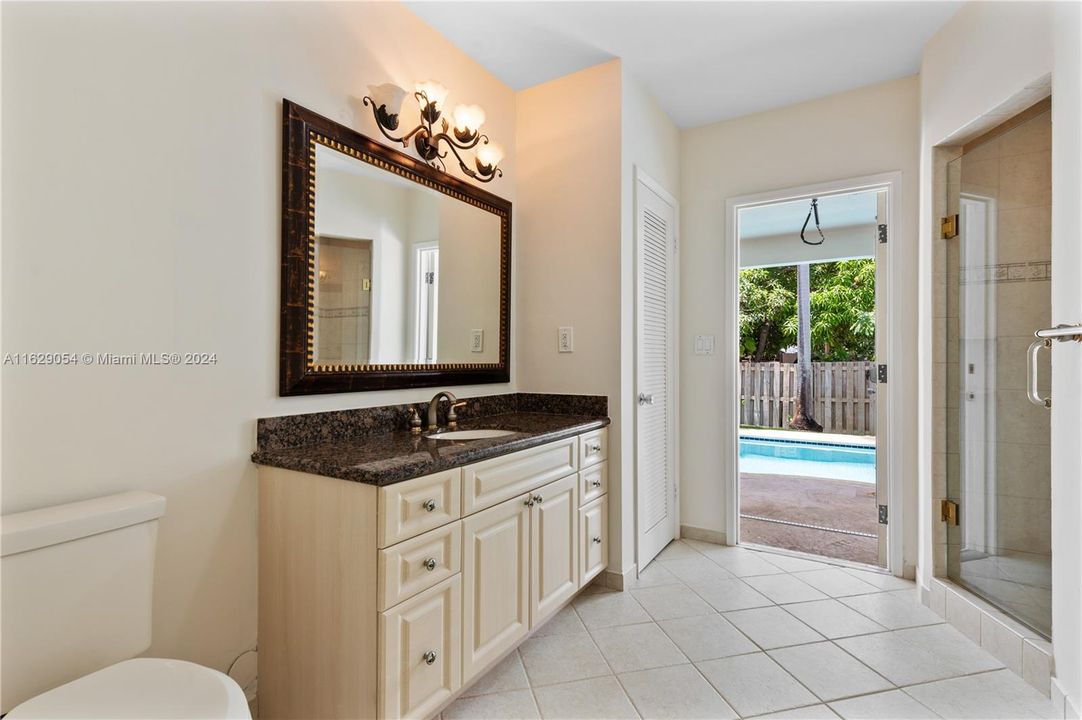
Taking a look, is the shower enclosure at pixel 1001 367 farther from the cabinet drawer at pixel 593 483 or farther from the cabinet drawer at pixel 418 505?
the cabinet drawer at pixel 418 505

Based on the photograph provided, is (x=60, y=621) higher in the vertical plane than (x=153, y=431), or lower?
lower

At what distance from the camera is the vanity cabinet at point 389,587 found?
1301mm

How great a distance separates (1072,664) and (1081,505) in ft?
1.60

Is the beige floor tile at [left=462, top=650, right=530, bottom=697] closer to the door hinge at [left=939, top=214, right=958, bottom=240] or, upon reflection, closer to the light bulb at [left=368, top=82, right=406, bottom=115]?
the light bulb at [left=368, top=82, right=406, bottom=115]

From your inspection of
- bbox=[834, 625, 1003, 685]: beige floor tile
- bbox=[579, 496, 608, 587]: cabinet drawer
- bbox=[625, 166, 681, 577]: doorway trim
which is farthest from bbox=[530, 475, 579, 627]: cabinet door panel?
bbox=[834, 625, 1003, 685]: beige floor tile

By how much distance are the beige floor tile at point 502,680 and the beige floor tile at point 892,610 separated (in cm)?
150

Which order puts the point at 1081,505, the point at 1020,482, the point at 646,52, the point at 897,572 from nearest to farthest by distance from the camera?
the point at 1081,505 < the point at 1020,482 < the point at 646,52 < the point at 897,572

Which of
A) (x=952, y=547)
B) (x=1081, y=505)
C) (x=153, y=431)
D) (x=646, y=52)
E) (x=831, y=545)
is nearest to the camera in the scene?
(x=153, y=431)

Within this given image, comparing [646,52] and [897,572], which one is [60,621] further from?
[897,572]

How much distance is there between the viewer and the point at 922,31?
2.25 metres

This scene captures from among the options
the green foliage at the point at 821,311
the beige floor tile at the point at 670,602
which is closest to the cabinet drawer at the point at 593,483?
the beige floor tile at the point at 670,602

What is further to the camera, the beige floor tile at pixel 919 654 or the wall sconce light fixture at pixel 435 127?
the wall sconce light fixture at pixel 435 127

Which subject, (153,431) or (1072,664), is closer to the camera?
(153,431)

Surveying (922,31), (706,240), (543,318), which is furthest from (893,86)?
(543,318)
